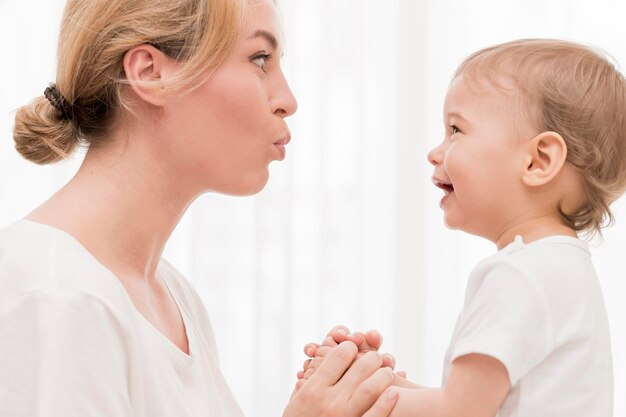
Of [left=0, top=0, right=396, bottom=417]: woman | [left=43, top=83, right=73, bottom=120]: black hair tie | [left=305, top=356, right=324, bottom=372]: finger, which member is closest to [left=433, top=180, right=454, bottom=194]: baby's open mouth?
[left=0, top=0, right=396, bottom=417]: woman

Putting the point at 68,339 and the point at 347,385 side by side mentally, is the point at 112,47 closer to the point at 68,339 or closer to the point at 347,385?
the point at 68,339

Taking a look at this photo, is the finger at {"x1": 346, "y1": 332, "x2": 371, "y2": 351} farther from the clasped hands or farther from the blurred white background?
the blurred white background

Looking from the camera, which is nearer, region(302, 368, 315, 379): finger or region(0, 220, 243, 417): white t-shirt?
region(0, 220, 243, 417): white t-shirt

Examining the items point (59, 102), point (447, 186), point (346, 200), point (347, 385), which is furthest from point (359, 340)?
point (346, 200)

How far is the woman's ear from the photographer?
134 centimetres

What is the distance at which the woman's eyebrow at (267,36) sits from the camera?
1.43 meters

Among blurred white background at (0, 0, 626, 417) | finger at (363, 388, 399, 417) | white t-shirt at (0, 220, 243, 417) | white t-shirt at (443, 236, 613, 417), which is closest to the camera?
white t-shirt at (0, 220, 243, 417)

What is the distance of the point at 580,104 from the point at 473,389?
52cm

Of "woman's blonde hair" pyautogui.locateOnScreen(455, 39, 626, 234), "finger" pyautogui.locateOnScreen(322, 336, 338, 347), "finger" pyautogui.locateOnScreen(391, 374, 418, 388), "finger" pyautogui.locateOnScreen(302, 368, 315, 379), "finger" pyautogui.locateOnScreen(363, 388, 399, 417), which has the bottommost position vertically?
"finger" pyautogui.locateOnScreen(363, 388, 399, 417)

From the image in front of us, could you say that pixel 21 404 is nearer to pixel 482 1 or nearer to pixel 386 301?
pixel 386 301

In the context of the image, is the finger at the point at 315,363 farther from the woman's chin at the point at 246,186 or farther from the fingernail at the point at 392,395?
the woman's chin at the point at 246,186

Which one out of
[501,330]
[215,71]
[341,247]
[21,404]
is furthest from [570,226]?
[341,247]

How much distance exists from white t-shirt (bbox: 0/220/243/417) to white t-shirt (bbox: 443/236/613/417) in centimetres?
49

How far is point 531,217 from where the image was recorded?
56.3 inches
